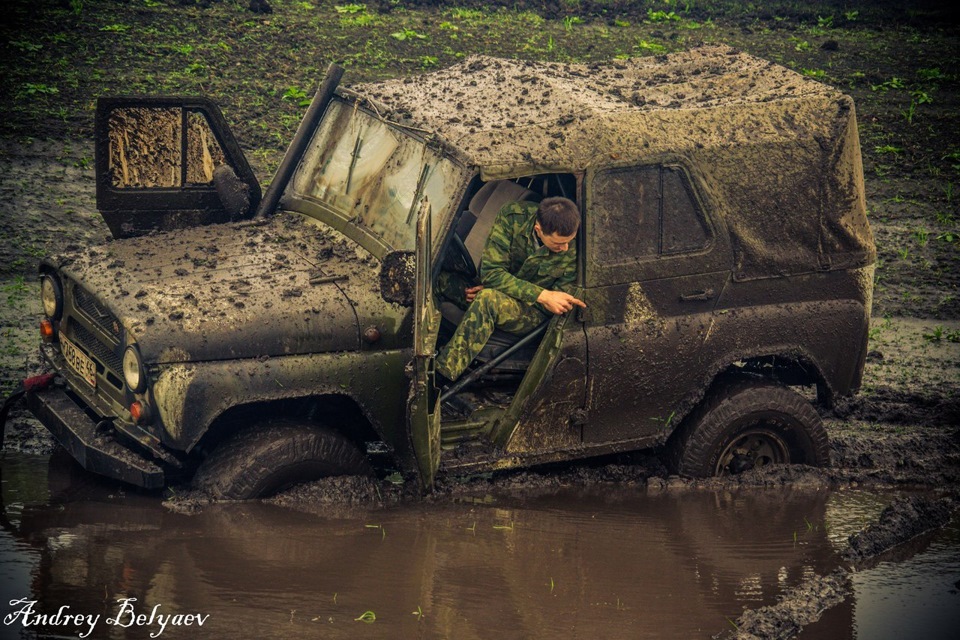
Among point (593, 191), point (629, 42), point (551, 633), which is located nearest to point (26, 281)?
point (593, 191)

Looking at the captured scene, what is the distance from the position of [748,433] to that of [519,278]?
1.56m

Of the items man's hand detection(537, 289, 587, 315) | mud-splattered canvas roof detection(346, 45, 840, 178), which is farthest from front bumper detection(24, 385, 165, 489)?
mud-splattered canvas roof detection(346, 45, 840, 178)

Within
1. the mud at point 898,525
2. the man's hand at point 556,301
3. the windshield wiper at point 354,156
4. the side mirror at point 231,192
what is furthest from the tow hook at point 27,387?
the mud at point 898,525

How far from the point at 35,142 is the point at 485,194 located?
252 inches

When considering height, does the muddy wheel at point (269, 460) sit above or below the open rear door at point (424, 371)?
below

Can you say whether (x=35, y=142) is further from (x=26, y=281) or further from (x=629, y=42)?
(x=629, y=42)

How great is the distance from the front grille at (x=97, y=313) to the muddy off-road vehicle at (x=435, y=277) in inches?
1.1

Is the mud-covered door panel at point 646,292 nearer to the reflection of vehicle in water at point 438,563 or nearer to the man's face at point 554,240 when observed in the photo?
the man's face at point 554,240

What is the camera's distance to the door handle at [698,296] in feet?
20.0

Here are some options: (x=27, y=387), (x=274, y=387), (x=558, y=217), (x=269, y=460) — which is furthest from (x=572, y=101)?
(x=27, y=387)

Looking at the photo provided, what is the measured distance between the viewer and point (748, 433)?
21.1ft

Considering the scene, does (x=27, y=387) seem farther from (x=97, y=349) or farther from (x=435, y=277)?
(x=435, y=277)

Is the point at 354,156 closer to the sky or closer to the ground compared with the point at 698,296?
closer to the sky

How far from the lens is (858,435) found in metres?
7.34
